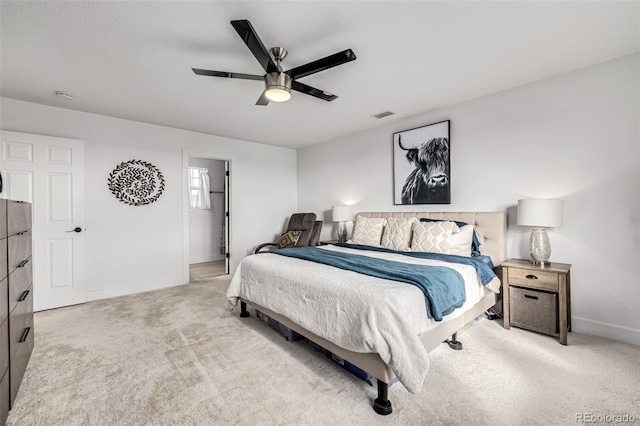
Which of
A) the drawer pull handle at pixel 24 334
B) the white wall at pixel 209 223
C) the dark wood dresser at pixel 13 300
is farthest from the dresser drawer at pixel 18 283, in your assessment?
the white wall at pixel 209 223

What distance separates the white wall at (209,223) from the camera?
247 inches

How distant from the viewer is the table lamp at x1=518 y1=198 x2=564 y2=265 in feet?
8.18

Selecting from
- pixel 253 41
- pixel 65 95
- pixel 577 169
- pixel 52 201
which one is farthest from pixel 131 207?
pixel 577 169

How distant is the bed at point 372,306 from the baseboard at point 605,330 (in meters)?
0.71

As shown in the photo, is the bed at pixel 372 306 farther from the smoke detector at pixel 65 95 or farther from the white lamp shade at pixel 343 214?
the smoke detector at pixel 65 95

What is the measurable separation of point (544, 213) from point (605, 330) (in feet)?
3.84

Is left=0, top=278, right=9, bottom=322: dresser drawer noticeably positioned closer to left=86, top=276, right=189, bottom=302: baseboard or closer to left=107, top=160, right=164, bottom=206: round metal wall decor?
left=86, top=276, right=189, bottom=302: baseboard

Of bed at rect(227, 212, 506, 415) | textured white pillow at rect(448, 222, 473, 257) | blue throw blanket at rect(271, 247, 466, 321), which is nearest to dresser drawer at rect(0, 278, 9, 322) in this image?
bed at rect(227, 212, 506, 415)

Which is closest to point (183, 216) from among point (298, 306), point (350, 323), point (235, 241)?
point (235, 241)

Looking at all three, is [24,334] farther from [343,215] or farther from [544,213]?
[544,213]

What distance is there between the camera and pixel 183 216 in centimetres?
447

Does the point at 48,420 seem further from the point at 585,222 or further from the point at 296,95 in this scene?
the point at 585,222

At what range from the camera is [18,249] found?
1842mm

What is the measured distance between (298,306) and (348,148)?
3.35 meters
